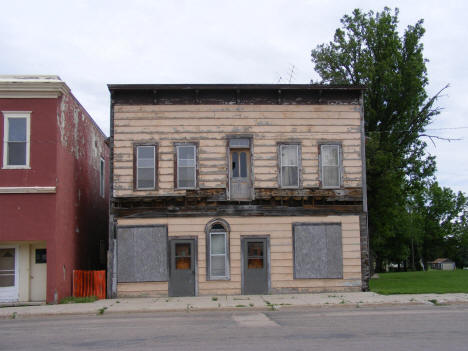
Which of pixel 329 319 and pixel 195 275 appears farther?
pixel 195 275

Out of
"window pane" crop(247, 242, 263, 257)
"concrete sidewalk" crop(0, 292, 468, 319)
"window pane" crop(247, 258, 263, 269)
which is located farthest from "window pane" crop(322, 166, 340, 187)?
"concrete sidewalk" crop(0, 292, 468, 319)

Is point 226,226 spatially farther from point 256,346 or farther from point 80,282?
point 256,346

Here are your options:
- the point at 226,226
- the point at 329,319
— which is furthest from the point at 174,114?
the point at 329,319

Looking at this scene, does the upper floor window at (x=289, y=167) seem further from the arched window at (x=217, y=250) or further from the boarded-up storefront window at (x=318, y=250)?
the arched window at (x=217, y=250)

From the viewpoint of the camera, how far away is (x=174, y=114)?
19.9m

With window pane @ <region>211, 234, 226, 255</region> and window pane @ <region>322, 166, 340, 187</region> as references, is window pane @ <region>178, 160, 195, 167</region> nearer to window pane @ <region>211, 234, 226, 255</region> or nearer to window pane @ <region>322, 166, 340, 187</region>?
window pane @ <region>211, 234, 226, 255</region>

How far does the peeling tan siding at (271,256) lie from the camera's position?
1938cm

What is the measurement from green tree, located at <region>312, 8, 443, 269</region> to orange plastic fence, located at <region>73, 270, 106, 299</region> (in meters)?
14.2

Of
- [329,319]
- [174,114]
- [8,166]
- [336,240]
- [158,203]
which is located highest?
[174,114]

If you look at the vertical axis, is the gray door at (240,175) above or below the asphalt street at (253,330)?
above

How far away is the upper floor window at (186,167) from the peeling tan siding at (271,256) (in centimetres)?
131

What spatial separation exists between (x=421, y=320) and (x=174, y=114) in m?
11.3

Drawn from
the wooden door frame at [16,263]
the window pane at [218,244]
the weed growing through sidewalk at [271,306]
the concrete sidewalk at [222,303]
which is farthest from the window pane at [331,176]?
the wooden door frame at [16,263]

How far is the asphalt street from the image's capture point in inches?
378
